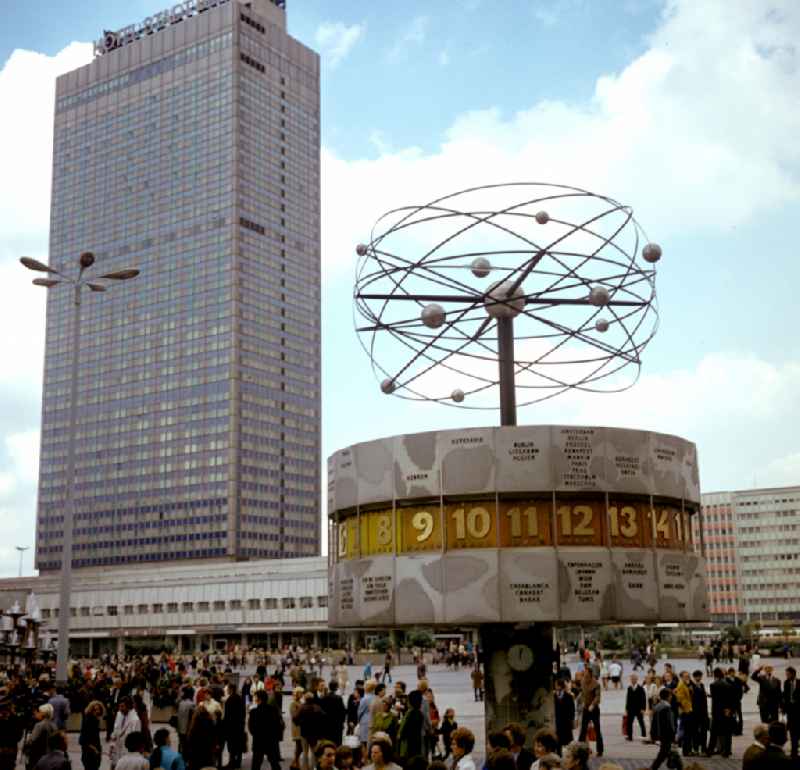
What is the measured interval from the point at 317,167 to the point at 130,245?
3670 cm

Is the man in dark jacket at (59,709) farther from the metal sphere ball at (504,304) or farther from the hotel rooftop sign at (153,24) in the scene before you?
the hotel rooftop sign at (153,24)

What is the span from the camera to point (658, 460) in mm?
18750

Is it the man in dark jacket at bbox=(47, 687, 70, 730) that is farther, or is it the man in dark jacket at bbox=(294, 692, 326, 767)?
the man in dark jacket at bbox=(47, 687, 70, 730)

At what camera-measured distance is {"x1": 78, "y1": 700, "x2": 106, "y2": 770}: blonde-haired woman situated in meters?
14.3

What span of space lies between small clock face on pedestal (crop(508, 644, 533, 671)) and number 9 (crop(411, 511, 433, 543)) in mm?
2710

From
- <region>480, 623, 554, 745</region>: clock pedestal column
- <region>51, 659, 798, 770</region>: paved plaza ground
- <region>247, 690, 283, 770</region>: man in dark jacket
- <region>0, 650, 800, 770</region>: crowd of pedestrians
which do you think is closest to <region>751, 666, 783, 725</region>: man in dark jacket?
<region>0, 650, 800, 770</region>: crowd of pedestrians

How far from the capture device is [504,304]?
19.3 m

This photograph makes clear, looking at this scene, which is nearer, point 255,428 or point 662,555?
point 662,555

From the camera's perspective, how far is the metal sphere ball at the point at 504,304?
19219 mm

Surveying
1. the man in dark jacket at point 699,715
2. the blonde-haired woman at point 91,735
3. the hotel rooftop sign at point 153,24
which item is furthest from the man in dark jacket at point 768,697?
the hotel rooftop sign at point 153,24

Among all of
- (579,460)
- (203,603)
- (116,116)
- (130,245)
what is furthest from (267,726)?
(116,116)

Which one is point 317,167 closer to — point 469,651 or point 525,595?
point 469,651

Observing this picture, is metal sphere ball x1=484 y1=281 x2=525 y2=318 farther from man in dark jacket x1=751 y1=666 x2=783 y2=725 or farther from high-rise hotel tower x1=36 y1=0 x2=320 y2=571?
high-rise hotel tower x1=36 y1=0 x2=320 y2=571

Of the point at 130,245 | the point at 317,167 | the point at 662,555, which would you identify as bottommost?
the point at 662,555
